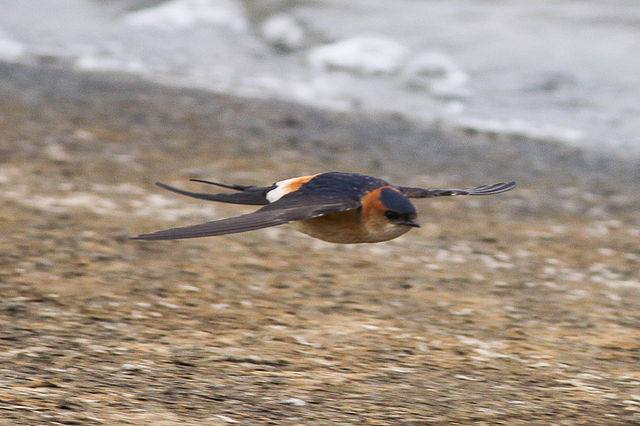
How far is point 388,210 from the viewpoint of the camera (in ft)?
14.9

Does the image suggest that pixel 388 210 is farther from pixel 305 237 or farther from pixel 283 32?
pixel 283 32

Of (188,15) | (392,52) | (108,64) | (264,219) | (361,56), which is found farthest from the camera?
(188,15)

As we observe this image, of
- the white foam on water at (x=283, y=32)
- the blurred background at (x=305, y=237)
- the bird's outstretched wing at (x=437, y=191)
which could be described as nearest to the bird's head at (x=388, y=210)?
the bird's outstretched wing at (x=437, y=191)

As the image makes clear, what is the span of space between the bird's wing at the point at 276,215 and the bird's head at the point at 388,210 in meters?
0.06

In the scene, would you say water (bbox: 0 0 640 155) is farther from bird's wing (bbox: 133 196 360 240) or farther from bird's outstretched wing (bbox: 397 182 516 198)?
bird's wing (bbox: 133 196 360 240)

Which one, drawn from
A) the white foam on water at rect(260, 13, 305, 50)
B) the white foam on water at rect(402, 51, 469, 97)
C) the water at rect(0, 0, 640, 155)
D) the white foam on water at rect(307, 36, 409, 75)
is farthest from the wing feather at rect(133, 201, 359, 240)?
the white foam on water at rect(260, 13, 305, 50)

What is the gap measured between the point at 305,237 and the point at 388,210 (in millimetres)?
2341

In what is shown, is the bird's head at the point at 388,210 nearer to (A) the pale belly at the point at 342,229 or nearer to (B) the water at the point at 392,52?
(A) the pale belly at the point at 342,229

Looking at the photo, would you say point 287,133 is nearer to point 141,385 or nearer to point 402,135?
point 402,135

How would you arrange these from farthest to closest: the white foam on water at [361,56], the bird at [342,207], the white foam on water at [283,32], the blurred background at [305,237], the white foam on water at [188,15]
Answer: the white foam on water at [188,15], the white foam on water at [283,32], the white foam on water at [361,56], the blurred background at [305,237], the bird at [342,207]

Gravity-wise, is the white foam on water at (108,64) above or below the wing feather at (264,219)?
above

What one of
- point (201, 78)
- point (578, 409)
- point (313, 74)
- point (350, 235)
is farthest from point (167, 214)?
point (313, 74)

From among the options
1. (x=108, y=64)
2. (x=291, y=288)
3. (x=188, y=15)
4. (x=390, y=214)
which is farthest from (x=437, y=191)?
(x=188, y=15)

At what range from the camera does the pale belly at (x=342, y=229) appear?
4586 millimetres
